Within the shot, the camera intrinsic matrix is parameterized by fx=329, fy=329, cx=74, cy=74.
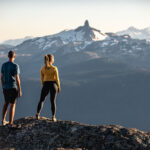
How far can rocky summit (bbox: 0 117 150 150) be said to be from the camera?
13.5 m

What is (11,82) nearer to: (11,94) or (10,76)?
(10,76)

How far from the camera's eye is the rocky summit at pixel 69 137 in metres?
13.5

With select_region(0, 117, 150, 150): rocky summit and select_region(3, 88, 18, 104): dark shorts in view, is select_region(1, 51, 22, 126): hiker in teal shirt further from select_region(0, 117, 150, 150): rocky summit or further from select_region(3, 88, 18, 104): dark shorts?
select_region(0, 117, 150, 150): rocky summit

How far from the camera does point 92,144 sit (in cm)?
1354

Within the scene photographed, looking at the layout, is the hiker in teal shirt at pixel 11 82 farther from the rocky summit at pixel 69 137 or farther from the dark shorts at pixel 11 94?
the rocky summit at pixel 69 137

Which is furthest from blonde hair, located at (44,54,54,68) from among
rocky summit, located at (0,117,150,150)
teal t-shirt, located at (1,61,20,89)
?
rocky summit, located at (0,117,150,150)

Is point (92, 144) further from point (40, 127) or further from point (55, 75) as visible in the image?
point (55, 75)

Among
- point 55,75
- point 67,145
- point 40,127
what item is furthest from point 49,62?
point 67,145

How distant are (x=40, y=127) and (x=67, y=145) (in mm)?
2068

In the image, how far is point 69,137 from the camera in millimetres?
14250

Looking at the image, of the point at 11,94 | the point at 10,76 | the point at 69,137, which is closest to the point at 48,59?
the point at 10,76

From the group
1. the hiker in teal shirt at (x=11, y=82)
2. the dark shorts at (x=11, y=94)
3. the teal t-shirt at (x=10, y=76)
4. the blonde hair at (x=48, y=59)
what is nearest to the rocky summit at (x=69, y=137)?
the hiker in teal shirt at (x=11, y=82)

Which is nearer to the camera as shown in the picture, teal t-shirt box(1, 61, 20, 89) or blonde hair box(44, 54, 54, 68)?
teal t-shirt box(1, 61, 20, 89)

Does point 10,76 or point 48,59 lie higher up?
point 48,59
